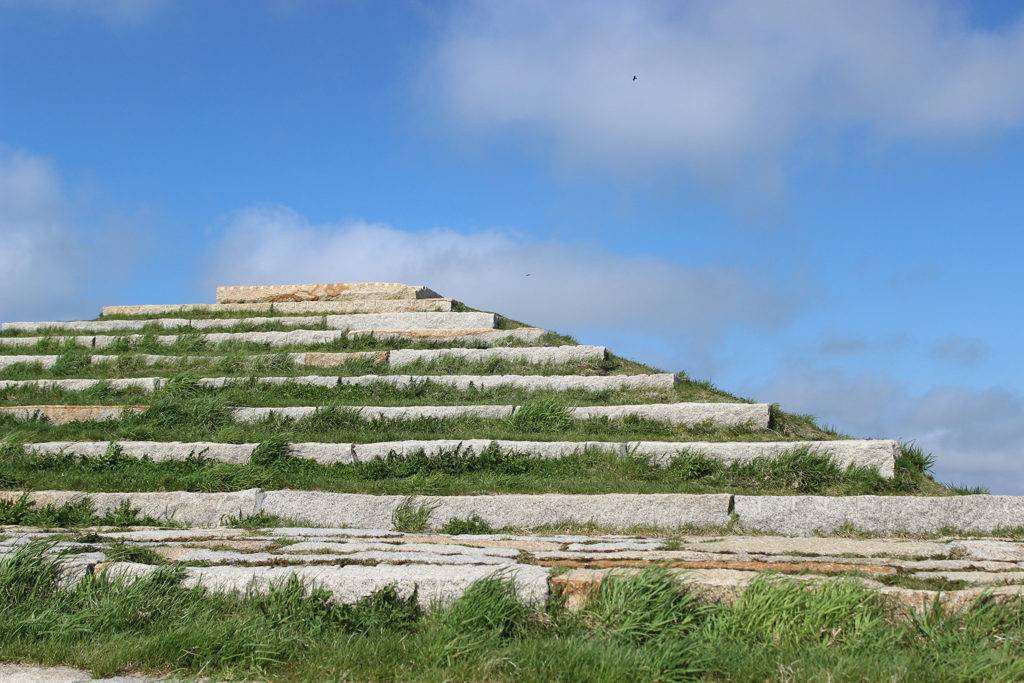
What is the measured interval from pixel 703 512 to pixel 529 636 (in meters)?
2.90

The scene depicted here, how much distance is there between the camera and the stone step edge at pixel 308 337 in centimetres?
1108

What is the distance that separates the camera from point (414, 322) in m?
11.8

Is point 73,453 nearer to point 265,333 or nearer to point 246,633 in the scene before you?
point 265,333

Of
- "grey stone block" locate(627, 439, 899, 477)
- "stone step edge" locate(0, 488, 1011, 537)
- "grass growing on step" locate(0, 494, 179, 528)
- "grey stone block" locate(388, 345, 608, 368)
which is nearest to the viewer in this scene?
"stone step edge" locate(0, 488, 1011, 537)

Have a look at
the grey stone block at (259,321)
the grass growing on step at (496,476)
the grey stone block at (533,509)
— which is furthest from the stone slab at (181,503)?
the grey stone block at (259,321)

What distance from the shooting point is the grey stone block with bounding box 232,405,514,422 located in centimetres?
826

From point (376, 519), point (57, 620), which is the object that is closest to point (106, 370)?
point (376, 519)

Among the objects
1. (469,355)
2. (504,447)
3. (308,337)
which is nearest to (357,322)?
(308,337)

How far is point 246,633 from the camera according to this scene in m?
3.48

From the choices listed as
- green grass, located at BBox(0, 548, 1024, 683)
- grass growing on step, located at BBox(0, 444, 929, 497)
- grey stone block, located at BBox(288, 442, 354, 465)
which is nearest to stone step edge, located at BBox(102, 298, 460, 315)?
grey stone block, located at BBox(288, 442, 354, 465)

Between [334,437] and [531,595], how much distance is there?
4.63 metres

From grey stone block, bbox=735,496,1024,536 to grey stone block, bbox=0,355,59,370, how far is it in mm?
10672

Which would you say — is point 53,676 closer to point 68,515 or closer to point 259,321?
point 68,515

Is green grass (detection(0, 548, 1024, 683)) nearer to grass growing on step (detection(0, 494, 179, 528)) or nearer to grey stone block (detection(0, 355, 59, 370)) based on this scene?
grass growing on step (detection(0, 494, 179, 528))
